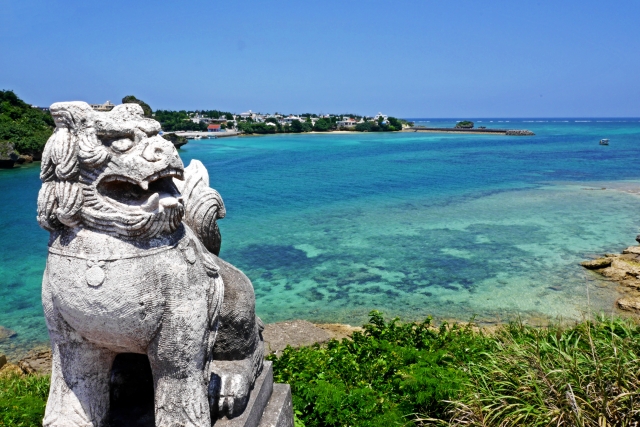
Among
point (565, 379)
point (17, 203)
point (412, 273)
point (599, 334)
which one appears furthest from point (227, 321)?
point (17, 203)

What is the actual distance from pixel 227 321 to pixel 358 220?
16169 mm

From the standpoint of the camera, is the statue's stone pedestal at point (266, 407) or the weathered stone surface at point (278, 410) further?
the weathered stone surface at point (278, 410)

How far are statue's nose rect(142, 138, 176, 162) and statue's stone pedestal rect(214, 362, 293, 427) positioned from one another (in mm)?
1478

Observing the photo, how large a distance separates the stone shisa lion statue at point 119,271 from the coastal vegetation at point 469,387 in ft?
5.88

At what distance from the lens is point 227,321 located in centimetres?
279

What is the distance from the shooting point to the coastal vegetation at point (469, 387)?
3869 millimetres

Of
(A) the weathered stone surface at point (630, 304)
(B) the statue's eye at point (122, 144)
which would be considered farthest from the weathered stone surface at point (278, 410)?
(A) the weathered stone surface at point (630, 304)

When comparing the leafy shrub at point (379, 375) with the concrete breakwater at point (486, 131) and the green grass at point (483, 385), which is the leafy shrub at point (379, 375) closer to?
the green grass at point (483, 385)

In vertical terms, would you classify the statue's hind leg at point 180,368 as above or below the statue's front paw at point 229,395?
above

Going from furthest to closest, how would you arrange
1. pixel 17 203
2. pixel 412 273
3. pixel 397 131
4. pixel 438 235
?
1. pixel 397 131
2. pixel 17 203
3. pixel 438 235
4. pixel 412 273

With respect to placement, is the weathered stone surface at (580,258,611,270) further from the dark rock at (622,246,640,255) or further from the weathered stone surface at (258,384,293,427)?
the weathered stone surface at (258,384,293,427)

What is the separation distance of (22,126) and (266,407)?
3757 centimetres

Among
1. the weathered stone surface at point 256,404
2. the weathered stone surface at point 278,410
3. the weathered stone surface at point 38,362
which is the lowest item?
the weathered stone surface at point 38,362

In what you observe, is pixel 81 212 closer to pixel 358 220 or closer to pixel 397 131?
pixel 358 220
